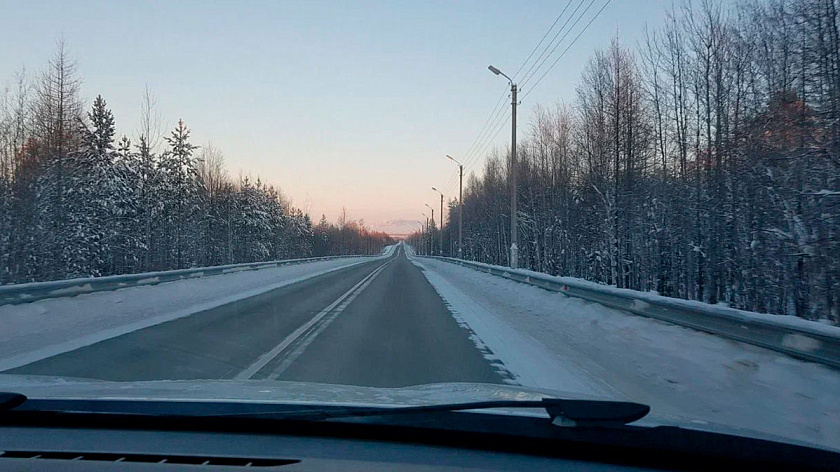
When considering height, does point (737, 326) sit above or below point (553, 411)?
below

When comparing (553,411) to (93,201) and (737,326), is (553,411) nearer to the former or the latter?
(737,326)

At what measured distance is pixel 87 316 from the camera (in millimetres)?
14539

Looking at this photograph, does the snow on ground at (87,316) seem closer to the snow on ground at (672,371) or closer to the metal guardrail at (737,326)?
the snow on ground at (672,371)

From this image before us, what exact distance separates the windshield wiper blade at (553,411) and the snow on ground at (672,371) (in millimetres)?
763

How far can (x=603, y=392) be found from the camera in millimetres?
7387

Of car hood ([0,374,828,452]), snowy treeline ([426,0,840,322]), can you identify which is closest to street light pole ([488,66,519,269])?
snowy treeline ([426,0,840,322])

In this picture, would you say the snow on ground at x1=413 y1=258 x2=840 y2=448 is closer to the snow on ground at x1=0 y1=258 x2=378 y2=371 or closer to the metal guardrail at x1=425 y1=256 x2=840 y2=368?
the metal guardrail at x1=425 y1=256 x2=840 y2=368

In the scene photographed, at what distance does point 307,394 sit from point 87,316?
41.3 ft

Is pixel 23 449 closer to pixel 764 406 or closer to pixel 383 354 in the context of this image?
pixel 764 406

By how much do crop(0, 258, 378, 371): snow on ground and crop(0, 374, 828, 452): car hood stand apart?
19.5ft

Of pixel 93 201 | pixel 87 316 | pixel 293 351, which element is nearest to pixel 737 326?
pixel 293 351

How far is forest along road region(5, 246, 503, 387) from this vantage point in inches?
331

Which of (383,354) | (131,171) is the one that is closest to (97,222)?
(131,171)

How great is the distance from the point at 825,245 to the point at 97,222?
42314 mm
